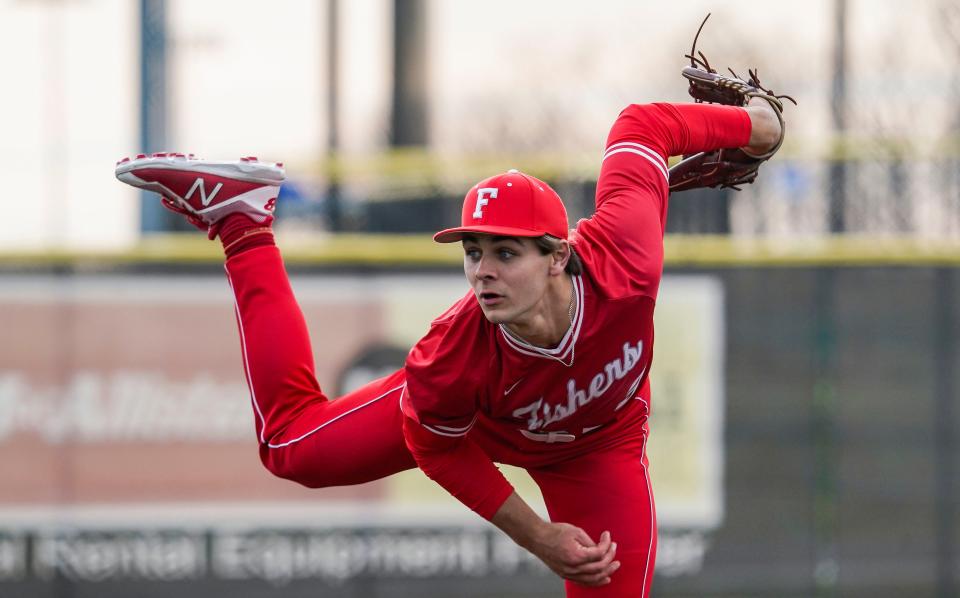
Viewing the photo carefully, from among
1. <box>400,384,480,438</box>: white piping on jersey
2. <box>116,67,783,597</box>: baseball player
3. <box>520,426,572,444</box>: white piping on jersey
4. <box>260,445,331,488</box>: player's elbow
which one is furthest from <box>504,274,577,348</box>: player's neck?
<box>260,445,331,488</box>: player's elbow

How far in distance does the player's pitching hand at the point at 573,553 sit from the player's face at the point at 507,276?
2.35 ft

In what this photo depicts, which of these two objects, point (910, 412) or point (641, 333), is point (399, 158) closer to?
point (910, 412)

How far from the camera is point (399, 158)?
784cm

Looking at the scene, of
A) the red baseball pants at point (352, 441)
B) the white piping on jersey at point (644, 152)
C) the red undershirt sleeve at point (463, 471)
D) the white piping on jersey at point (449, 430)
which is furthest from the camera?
the red baseball pants at point (352, 441)

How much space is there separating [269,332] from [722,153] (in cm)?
166

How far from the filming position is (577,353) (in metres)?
4.22

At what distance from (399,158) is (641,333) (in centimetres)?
370

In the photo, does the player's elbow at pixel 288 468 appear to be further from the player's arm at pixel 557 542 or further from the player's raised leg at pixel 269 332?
the player's arm at pixel 557 542

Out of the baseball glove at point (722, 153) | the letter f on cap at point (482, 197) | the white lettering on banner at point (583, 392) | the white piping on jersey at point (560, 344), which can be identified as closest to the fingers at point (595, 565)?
the white lettering on banner at point (583, 392)

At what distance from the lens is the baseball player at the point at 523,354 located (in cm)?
412

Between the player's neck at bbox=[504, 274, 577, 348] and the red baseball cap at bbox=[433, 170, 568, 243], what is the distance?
0.16 meters

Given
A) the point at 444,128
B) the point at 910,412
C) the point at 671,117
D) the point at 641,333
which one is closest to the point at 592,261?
the point at 641,333

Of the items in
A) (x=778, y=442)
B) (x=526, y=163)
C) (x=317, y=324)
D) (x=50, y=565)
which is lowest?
(x=50, y=565)

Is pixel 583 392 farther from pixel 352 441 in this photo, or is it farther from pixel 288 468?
pixel 288 468
